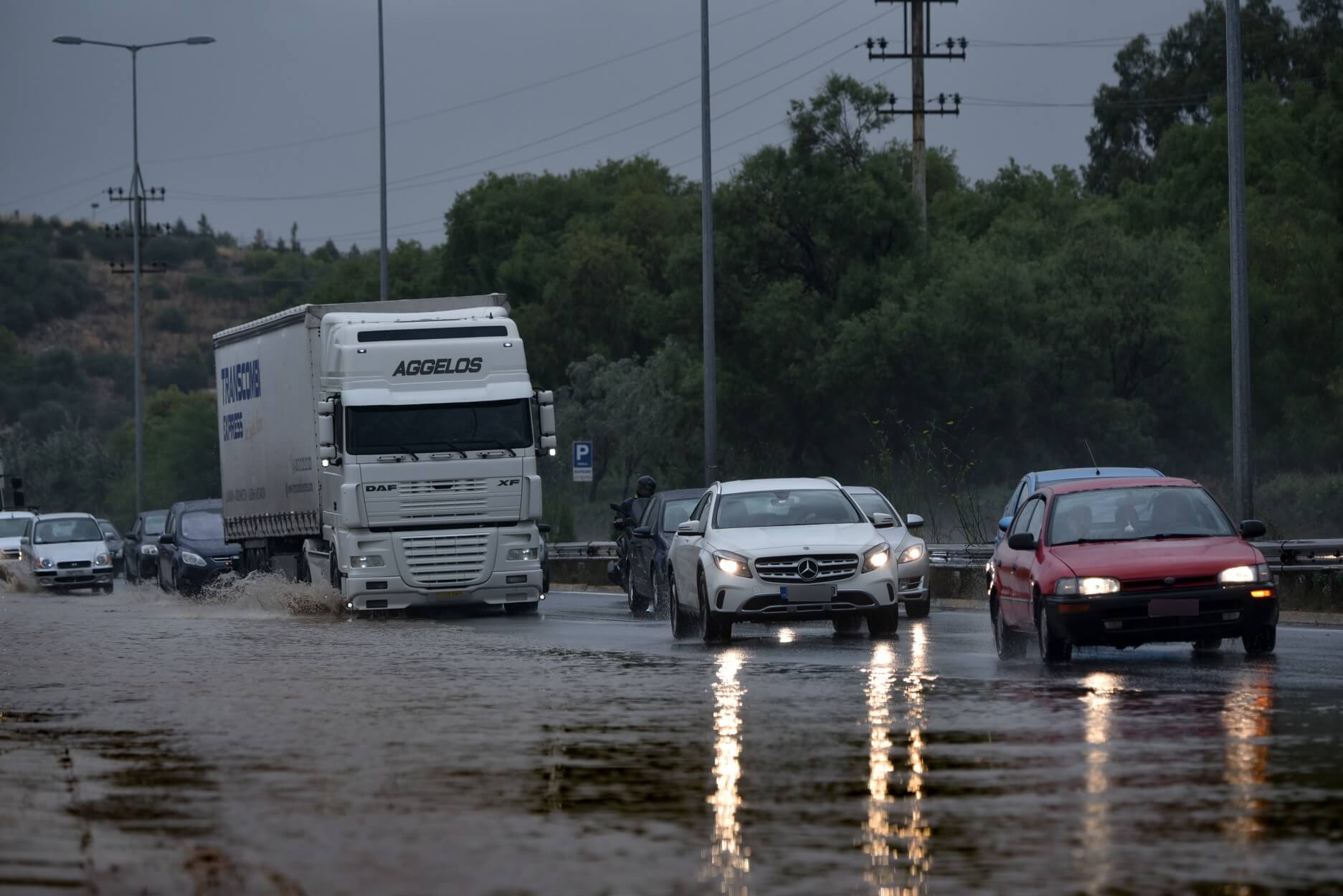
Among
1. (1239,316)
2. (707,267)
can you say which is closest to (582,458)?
(707,267)

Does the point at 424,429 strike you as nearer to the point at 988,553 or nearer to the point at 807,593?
the point at 988,553

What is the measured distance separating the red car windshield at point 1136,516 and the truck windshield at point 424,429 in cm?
1079

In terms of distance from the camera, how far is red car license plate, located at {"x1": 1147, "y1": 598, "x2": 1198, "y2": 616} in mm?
17266

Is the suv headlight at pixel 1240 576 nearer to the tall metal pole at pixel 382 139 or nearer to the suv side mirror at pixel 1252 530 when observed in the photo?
the suv side mirror at pixel 1252 530

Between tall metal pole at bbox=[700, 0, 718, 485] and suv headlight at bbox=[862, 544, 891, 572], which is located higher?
tall metal pole at bbox=[700, 0, 718, 485]

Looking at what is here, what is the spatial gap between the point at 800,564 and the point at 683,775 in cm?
1044

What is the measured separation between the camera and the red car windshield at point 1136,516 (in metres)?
18.5

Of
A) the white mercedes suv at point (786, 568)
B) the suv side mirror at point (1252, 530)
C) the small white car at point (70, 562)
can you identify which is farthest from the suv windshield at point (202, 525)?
the suv side mirror at point (1252, 530)

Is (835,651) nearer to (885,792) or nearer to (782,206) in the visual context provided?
(885,792)

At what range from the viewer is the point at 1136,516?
18.9 meters

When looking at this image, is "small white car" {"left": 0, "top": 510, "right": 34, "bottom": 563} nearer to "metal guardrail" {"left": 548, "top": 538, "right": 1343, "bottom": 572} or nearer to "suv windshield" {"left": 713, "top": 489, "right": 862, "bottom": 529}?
"metal guardrail" {"left": 548, "top": 538, "right": 1343, "bottom": 572}

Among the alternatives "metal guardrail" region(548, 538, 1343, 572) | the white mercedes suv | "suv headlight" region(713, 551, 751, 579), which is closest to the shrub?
"metal guardrail" region(548, 538, 1343, 572)

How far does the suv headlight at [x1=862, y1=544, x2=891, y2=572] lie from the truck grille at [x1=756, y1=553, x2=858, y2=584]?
0.13 metres

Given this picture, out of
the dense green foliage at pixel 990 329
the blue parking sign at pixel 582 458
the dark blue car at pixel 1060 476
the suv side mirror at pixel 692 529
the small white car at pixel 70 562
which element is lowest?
the small white car at pixel 70 562
